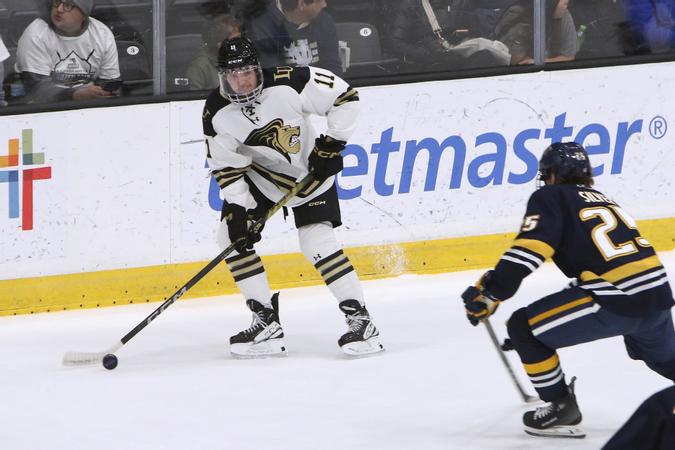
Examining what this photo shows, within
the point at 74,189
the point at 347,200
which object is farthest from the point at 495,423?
the point at 74,189

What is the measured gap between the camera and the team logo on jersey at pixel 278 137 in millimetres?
4258

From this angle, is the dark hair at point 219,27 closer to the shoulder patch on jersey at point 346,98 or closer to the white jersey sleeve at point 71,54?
the white jersey sleeve at point 71,54

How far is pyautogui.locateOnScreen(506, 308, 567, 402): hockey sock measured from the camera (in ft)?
10.4

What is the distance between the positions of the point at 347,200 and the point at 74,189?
3.54ft

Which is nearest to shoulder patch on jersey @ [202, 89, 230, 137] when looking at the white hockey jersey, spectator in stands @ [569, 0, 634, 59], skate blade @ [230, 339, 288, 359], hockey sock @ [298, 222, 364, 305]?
the white hockey jersey

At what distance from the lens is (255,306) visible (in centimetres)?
441

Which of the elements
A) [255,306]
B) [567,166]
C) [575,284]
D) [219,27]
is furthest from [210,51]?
[575,284]

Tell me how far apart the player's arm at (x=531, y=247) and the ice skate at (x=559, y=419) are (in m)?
0.32

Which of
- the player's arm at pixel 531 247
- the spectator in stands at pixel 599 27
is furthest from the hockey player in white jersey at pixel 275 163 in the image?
the spectator in stands at pixel 599 27

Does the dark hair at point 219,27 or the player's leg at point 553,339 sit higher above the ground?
the dark hair at point 219,27

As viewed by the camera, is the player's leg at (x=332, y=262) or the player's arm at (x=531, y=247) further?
the player's leg at (x=332, y=262)

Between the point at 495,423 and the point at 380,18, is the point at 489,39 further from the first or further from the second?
the point at 495,423

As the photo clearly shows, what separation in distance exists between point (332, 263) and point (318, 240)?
89 mm

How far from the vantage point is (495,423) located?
11.3 ft
